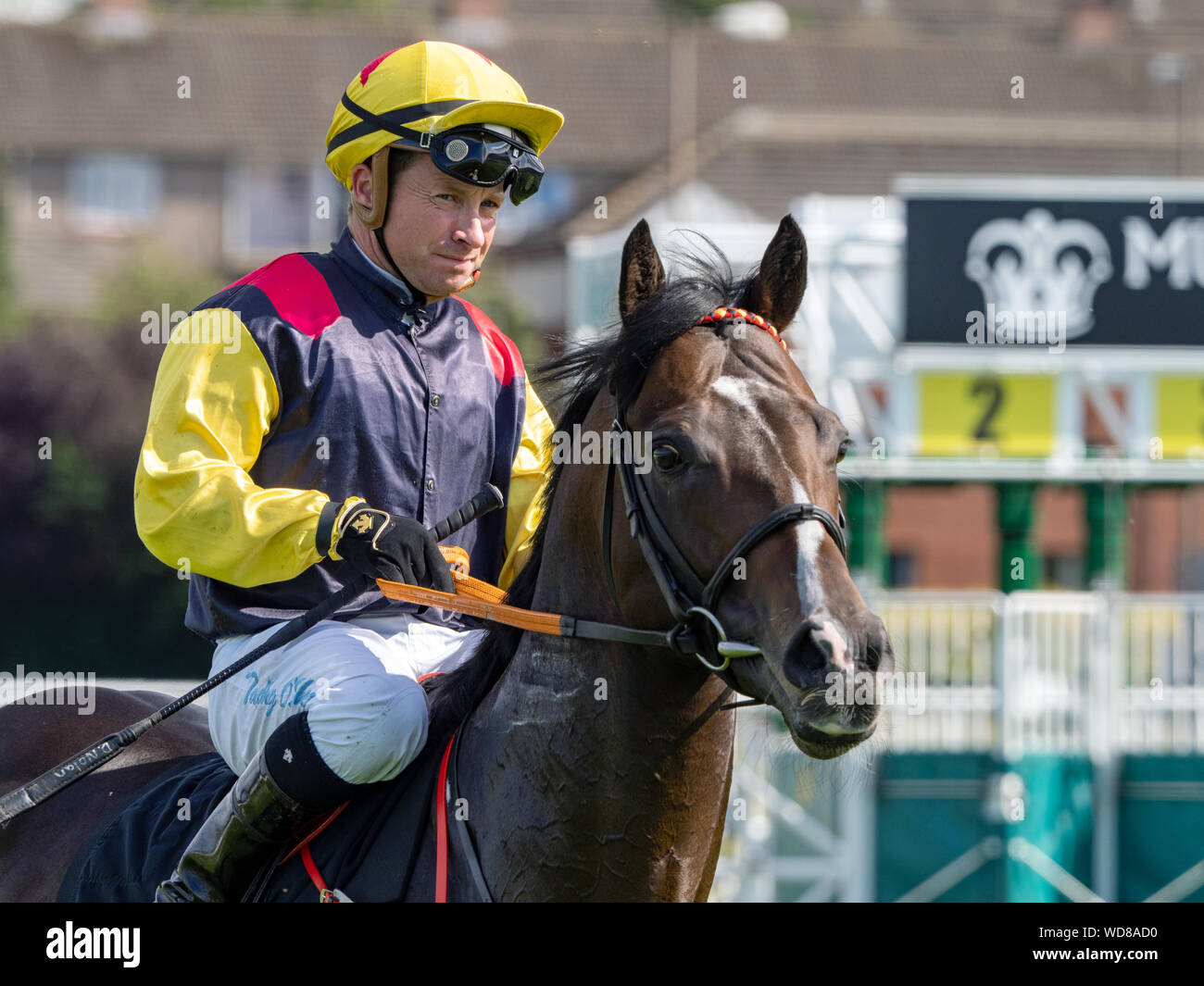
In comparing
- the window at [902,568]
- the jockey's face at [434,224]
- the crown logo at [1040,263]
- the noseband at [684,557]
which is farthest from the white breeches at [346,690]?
the window at [902,568]

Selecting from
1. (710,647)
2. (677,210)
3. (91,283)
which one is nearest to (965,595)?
(710,647)

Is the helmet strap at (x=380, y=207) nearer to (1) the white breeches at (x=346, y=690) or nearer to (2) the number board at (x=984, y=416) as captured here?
(1) the white breeches at (x=346, y=690)

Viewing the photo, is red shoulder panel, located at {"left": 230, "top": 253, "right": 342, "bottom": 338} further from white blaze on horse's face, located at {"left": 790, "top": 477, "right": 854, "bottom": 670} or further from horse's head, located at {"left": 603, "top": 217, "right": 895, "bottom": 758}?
white blaze on horse's face, located at {"left": 790, "top": 477, "right": 854, "bottom": 670}

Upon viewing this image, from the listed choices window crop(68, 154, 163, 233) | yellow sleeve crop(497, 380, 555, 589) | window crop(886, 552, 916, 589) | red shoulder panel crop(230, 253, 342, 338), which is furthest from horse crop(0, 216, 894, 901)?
window crop(68, 154, 163, 233)

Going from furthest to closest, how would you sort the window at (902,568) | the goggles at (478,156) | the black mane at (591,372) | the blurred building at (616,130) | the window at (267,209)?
the window at (267,209) → the window at (902,568) → the blurred building at (616,130) → the goggles at (478,156) → the black mane at (591,372)

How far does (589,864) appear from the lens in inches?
104

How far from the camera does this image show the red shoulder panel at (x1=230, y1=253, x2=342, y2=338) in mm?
2990

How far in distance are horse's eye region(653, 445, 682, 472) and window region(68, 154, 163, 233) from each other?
2831 cm

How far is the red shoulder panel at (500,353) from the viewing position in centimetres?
334

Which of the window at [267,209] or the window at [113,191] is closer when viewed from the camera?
the window at [267,209]

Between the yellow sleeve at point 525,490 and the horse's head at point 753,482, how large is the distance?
619 millimetres

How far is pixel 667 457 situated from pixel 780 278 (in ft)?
1.55
